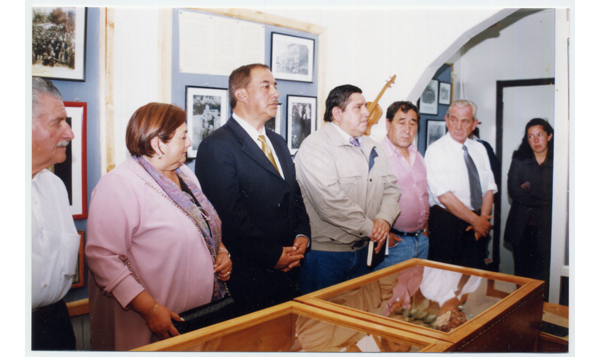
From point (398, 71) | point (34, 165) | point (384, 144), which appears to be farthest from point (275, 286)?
point (398, 71)

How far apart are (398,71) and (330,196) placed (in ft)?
2.92

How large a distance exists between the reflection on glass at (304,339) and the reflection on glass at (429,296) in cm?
15

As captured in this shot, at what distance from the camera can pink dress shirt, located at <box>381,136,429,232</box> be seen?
2713mm

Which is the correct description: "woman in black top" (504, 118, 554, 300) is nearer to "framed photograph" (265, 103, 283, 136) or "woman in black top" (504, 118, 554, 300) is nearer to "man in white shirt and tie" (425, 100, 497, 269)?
"man in white shirt and tie" (425, 100, 497, 269)

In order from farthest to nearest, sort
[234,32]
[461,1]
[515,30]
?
[515,30]
[461,1]
[234,32]

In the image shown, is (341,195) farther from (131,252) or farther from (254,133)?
(131,252)

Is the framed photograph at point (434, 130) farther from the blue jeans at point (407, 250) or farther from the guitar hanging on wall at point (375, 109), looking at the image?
the blue jeans at point (407, 250)

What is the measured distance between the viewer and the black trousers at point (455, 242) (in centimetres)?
278

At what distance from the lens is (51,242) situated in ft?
6.44

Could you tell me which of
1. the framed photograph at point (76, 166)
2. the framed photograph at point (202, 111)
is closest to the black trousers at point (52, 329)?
the framed photograph at point (76, 166)

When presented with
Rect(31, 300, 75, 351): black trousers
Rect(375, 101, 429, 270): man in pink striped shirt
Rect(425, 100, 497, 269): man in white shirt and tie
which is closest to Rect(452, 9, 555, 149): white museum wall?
Rect(425, 100, 497, 269): man in white shirt and tie

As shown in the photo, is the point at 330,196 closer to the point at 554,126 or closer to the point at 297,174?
the point at 297,174

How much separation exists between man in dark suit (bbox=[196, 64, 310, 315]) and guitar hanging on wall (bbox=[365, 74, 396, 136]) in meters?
0.59

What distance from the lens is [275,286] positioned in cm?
229
